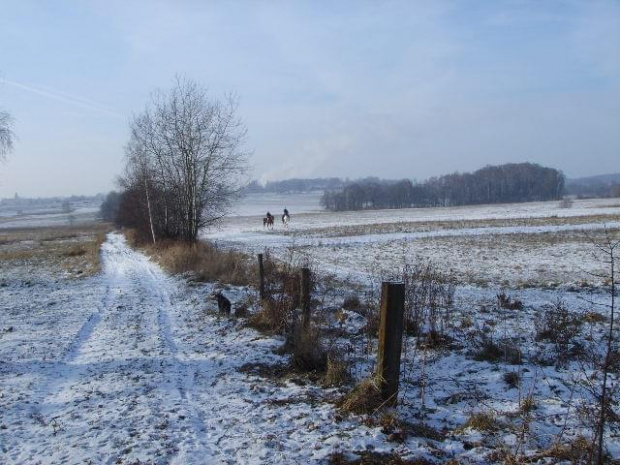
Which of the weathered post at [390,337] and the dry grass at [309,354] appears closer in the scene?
the weathered post at [390,337]

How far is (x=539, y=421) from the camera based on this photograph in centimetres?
503

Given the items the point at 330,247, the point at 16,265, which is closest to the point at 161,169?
the point at 16,265

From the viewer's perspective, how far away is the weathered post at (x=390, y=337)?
540 cm

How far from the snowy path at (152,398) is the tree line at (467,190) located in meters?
135

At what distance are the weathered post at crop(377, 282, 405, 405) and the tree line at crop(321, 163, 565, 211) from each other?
138911 millimetres

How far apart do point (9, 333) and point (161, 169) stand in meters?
20.0

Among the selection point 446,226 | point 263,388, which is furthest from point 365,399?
point 446,226

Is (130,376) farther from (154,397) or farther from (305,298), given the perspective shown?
(305,298)

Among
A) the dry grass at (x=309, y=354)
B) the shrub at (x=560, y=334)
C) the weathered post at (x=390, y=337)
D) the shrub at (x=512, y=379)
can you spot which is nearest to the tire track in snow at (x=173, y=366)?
the dry grass at (x=309, y=354)

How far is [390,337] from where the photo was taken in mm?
5484

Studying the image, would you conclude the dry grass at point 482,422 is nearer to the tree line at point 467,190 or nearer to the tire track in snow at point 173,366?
the tire track in snow at point 173,366

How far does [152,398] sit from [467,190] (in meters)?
160

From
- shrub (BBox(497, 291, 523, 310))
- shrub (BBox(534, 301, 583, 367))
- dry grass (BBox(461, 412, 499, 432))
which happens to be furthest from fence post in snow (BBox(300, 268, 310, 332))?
shrub (BBox(497, 291, 523, 310))

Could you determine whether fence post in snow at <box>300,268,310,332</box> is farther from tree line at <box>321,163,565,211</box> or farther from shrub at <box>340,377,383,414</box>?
tree line at <box>321,163,565,211</box>
